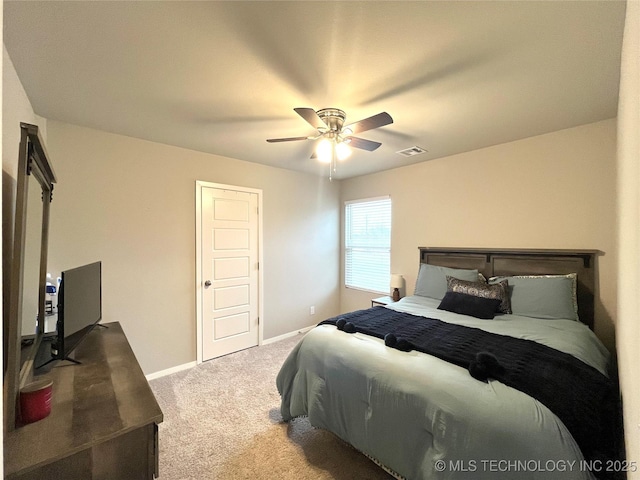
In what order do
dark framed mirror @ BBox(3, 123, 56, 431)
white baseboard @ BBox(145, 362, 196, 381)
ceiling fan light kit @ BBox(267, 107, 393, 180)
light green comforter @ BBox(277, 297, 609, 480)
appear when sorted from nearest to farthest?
1. dark framed mirror @ BBox(3, 123, 56, 431)
2. light green comforter @ BBox(277, 297, 609, 480)
3. ceiling fan light kit @ BBox(267, 107, 393, 180)
4. white baseboard @ BBox(145, 362, 196, 381)

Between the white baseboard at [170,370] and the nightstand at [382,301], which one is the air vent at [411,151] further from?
the white baseboard at [170,370]

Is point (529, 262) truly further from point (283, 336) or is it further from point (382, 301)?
point (283, 336)

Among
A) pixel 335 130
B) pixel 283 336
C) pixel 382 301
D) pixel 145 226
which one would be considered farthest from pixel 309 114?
pixel 283 336

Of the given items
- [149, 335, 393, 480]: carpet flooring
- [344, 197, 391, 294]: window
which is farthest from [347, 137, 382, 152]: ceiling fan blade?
[149, 335, 393, 480]: carpet flooring

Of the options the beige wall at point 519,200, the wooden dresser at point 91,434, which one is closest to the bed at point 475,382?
the beige wall at point 519,200

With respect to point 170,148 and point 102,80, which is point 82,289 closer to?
point 102,80

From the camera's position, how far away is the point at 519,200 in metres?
3.09

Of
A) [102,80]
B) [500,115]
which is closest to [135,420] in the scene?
[102,80]

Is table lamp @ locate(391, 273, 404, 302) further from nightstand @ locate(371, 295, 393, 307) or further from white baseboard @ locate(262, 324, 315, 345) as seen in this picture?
white baseboard @ locate(262, 324, 315, 345)

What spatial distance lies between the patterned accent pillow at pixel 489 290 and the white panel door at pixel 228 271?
2.46m

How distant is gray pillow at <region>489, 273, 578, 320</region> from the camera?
2.51 metres

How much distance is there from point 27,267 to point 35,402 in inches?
27.0

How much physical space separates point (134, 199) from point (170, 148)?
67cm

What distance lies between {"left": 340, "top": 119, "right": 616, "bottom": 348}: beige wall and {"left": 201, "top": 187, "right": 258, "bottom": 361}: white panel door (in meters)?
2.00
